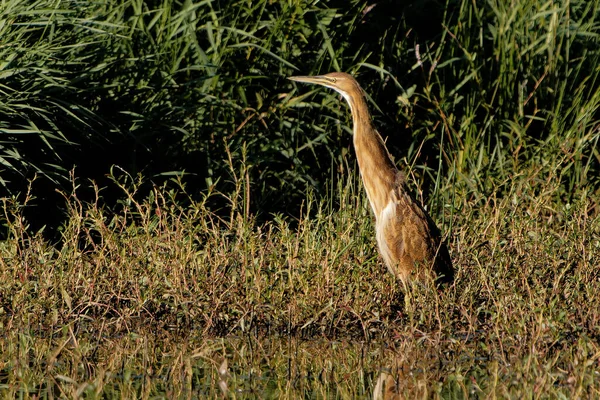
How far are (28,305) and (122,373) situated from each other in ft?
2.86

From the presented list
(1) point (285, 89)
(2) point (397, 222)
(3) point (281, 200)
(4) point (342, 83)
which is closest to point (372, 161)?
(2) point (397, 222)

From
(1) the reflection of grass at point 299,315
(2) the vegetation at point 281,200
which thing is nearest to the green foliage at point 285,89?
(2) the vegetation at point 281,200

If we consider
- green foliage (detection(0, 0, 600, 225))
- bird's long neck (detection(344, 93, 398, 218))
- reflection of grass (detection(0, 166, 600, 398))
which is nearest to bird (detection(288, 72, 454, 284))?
bird's long neck (detection(344, 93, 398, 218))

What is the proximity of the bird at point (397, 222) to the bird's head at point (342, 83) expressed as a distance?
5.7 inches

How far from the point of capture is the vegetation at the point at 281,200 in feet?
13.6

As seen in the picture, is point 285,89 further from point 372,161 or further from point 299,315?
point 299,315

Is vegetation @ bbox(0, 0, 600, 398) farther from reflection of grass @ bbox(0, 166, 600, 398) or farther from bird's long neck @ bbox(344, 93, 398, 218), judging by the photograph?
bird's long neck @ bbox(344, 93, 398, 218)

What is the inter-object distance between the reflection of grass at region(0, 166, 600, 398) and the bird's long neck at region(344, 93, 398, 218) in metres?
0.18

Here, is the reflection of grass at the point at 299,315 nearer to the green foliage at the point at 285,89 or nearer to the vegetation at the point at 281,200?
the vegetation at the point at 281,200

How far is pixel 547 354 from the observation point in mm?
4203

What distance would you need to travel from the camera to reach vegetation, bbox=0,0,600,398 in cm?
414

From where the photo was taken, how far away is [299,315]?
4633 mm

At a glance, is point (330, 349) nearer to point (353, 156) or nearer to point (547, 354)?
point (547, 354)

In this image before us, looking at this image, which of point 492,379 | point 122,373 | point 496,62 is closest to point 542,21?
point 496,62
